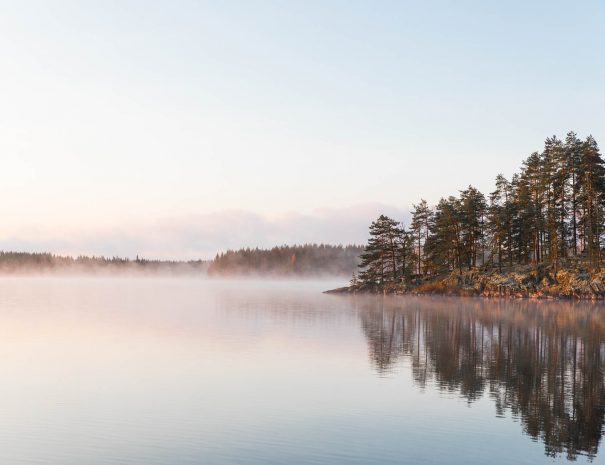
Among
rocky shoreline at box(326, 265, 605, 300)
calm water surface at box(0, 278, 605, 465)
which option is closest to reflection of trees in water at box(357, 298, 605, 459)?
calm water surface at box(0, 278, 605, 465)

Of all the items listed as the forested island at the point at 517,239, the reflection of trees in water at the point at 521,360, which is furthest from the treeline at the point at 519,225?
the reflection of trees in water at the point at 521,360

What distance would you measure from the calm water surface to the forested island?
48.9m

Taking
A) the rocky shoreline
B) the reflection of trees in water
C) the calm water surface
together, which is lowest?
the calm water surface

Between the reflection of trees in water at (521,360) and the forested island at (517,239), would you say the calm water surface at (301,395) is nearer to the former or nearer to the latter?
the reflection of trees in water at (521,360)

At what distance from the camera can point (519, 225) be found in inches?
4545

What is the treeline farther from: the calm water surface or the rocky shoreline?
the calm water surface

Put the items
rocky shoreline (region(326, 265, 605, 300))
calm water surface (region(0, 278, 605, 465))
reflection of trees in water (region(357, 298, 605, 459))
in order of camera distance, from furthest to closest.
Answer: rocky shoreline (region(326, 265, 605, 300)), reflection of trees in water (region(357, 298, 605, 459)), calm water surface (region(0, 278, 605, 465))

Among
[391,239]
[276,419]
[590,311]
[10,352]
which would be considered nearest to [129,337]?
[10,352]

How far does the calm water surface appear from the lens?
20328mm

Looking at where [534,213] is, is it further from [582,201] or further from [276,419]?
[276,419]

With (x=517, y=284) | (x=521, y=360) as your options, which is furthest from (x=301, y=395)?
(x=517, y=284)

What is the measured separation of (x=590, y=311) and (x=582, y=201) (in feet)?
115

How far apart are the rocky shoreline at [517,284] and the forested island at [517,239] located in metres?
0.15

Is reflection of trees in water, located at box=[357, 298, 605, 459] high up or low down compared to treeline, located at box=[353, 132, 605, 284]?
down
